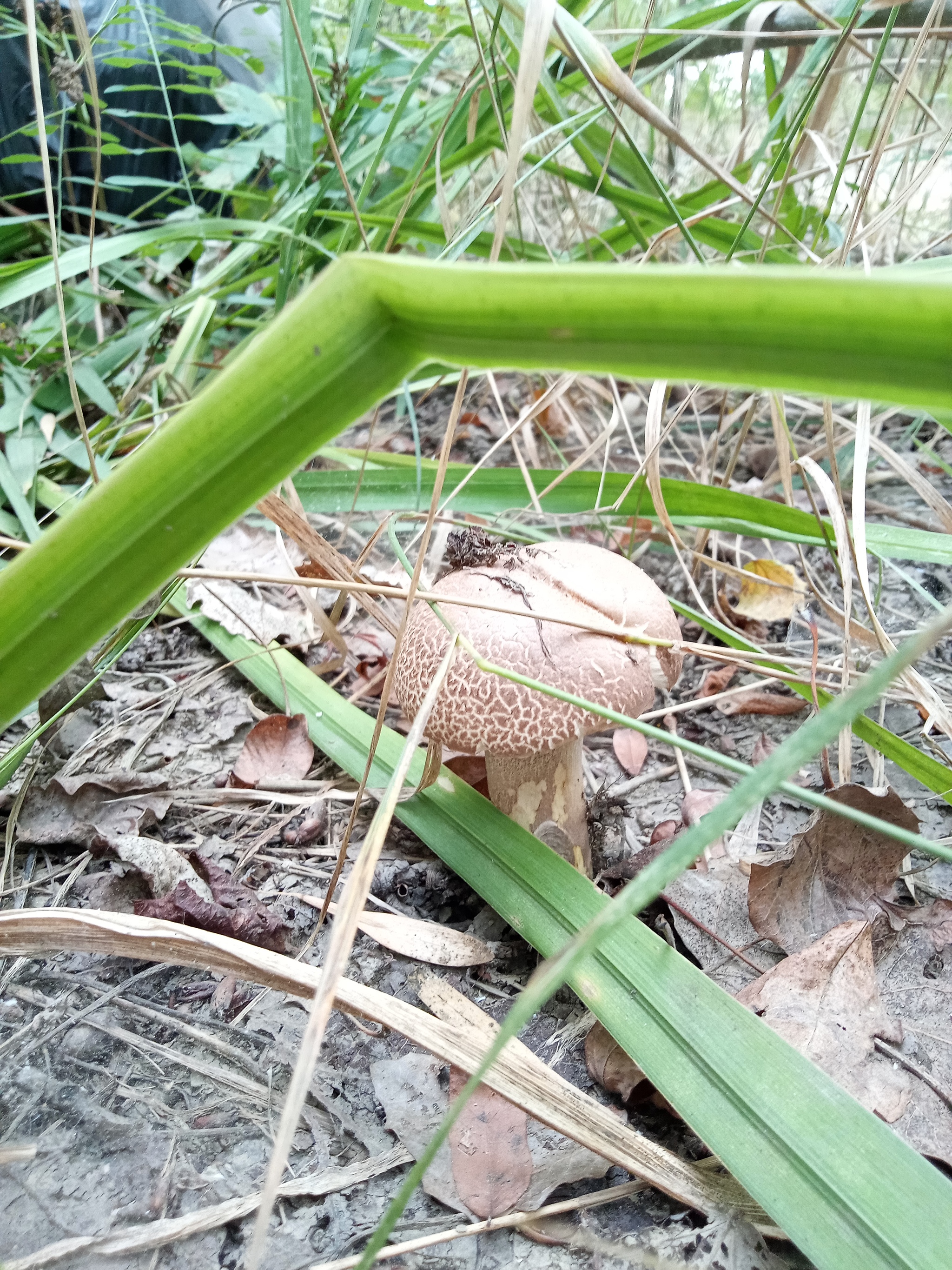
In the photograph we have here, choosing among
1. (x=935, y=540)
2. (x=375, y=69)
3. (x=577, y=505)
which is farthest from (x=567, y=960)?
(x=375, y=69)

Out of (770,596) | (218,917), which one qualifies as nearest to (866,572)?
(770,596)

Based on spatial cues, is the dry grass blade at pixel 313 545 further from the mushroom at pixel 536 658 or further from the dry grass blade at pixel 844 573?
the dry grass blade at pixel 844 573

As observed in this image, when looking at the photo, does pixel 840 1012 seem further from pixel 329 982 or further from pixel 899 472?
pixel 899 472

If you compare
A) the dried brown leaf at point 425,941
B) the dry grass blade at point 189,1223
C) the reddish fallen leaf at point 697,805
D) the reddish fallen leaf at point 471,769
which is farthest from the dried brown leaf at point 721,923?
the dry grass blade at point 189,1223

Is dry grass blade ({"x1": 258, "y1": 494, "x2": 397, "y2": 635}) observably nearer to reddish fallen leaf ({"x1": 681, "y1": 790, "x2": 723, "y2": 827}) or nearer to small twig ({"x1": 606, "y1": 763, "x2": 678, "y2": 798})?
small twig ({"x1": 606, "y1": 763, "x2": 678, "y2": 798})

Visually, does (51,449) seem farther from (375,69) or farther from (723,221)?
(723,221)

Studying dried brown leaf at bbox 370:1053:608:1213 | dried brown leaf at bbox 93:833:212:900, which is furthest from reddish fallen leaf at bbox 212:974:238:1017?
dried brown leaf at bbox 370:1053:608:1213
